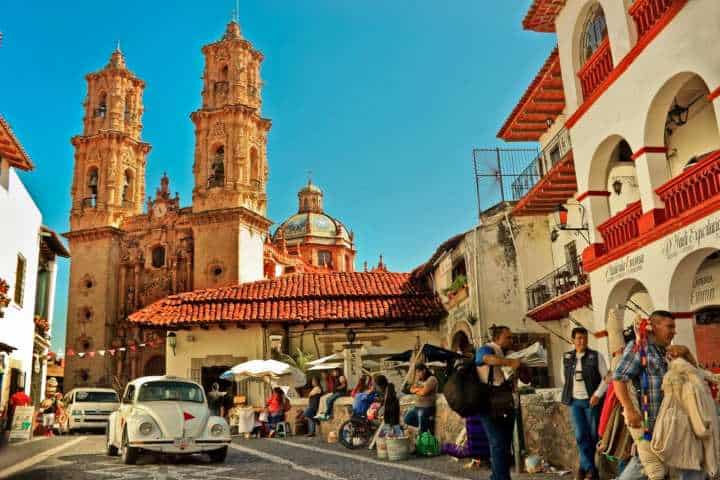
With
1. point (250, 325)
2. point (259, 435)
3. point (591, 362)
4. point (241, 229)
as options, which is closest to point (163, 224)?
point (241, 229)

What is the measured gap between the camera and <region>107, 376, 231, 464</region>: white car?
37.9 feet

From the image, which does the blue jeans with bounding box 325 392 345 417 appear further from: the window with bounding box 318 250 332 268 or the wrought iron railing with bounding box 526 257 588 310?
the window with bounding box 318 250 332 268

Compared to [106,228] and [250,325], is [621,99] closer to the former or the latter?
[250,325]

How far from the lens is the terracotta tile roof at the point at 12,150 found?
1861 cm

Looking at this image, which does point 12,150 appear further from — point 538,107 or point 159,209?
point 159,209

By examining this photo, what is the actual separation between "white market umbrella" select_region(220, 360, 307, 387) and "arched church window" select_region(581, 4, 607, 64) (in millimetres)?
12748

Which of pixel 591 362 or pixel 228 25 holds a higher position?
pixel 228 25

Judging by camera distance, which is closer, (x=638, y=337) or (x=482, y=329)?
(x=638, y=337)

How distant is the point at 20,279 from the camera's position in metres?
22.9

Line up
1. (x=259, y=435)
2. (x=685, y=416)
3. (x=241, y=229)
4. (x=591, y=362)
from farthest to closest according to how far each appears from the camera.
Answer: (x=241, y=229) → (x=259, y=435) → (x=591, y=362) → (x=685, y=416)

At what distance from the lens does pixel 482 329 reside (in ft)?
69.3

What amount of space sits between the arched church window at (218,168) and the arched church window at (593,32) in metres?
27.9

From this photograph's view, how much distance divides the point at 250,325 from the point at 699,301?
16604 millimetres

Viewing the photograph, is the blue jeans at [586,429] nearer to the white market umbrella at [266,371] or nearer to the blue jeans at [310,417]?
the blue jeans at [310,417]
